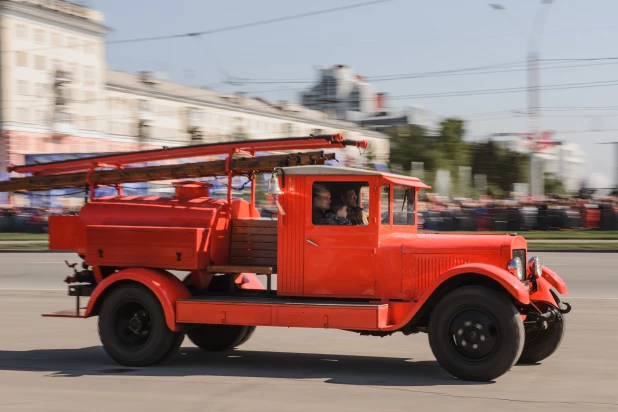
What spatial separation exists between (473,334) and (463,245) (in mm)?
858

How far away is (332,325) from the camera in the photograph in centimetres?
863

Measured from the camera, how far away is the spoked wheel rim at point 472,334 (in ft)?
27.0

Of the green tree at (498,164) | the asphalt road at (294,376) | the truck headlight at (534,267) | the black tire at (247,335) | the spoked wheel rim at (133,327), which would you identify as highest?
the green tree at (498,164)

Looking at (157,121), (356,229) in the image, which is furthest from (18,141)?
(356,229)

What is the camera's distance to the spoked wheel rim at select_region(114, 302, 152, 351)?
31.1 feet

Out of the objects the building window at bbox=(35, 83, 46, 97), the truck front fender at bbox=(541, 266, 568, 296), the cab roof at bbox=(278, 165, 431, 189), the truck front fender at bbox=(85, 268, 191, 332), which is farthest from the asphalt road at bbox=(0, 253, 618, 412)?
the building window at bbox=(35, 83, 46, 97)

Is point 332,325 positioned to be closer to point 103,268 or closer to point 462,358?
point 462,358

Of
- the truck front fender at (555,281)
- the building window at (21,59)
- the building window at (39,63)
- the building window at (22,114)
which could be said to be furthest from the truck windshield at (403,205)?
the building window at (39,63)

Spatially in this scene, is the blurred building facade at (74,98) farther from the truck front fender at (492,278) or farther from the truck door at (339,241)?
the truck front fender at (492,278)

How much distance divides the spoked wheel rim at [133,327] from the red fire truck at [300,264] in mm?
12

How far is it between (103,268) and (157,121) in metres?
77.6

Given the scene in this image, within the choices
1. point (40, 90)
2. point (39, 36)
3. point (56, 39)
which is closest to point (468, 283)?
point (40, 90)

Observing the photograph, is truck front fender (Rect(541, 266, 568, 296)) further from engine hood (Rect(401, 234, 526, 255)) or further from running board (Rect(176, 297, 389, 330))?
running board (Rect(176, 297, 389, 330))

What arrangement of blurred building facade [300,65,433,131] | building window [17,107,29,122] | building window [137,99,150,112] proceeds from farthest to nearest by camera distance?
blurred building facade [300,65,433,131] < building window [137,99,150,112] < building window [17,107,29,122]
